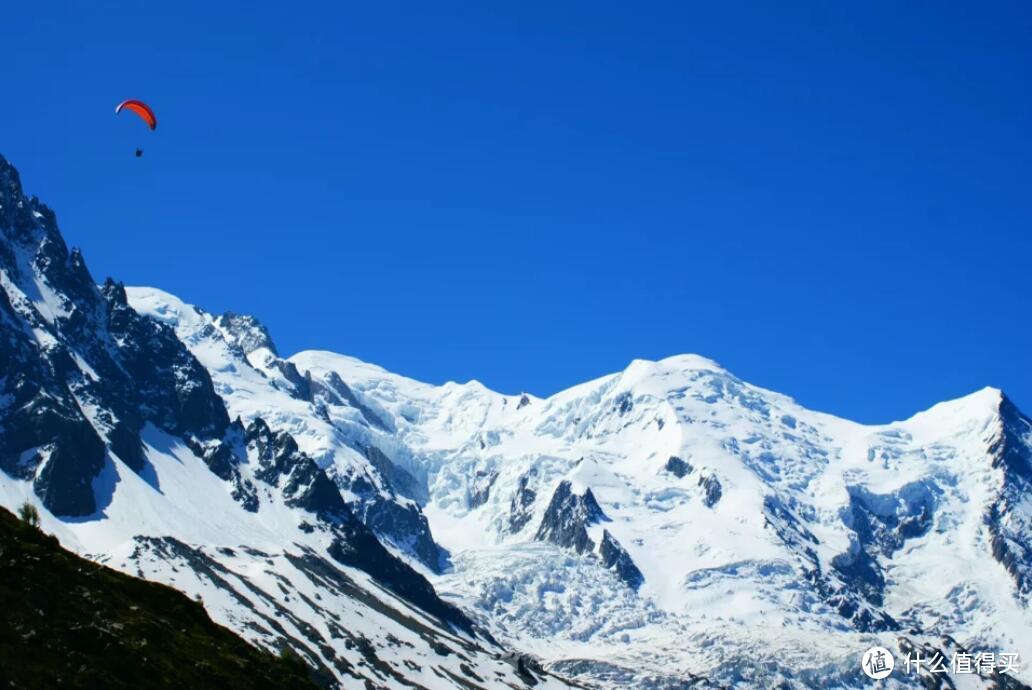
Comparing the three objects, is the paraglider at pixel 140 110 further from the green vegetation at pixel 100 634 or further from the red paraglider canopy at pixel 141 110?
the green vegetation at pixel 100 634

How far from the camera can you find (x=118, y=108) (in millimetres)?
188125

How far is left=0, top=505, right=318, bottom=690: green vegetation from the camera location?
263 feet

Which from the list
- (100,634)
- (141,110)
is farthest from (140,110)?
(100,634)

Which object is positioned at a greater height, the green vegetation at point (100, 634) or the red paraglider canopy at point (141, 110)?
the red paraglider canopy at point (141, 110)

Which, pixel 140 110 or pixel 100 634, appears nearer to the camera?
pixel 100 634

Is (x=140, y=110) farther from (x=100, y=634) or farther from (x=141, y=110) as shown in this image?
(x=100, y=634)

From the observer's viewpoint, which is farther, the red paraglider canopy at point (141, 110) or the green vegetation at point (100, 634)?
the red paraglider canopy at point (141, 110)

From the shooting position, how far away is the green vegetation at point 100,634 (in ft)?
263

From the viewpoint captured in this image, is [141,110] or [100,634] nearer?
[100,634]

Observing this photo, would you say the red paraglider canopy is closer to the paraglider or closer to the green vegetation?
the paraglider

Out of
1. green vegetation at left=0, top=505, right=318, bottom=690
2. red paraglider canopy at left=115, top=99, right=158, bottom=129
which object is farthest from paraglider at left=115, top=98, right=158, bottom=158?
green vegetation at left=0, top=505, right=318, bottom=690

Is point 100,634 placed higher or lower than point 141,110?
lower

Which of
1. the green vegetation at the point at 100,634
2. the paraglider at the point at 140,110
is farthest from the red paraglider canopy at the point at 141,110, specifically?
the green vegetation at the point at 100,634

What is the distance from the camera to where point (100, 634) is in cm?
8462
